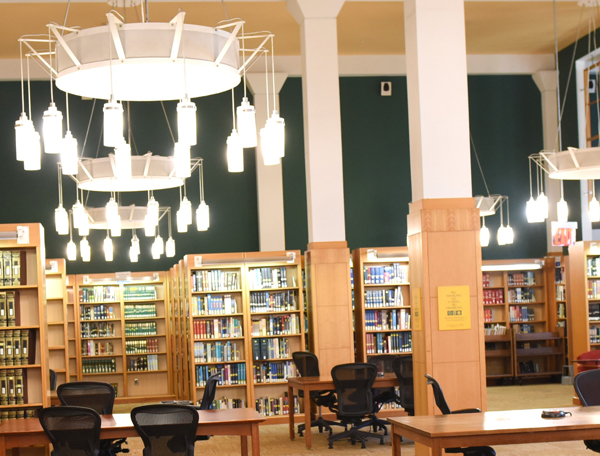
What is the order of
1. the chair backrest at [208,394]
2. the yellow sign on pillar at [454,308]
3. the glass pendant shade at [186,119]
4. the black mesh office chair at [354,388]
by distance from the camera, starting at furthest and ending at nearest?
the black mesh office chair at [354,388] < the chair backrest at [208,394] < the yellow sign on pillar at [454,308] < the glass pendant shade at [186,119]

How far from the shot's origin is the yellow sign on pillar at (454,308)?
734cm

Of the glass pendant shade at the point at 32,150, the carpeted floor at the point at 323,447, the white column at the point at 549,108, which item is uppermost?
the white column at the point at 549,108

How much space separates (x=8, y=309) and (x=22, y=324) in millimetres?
209

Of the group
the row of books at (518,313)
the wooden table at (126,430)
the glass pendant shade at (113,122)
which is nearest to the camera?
the glass pendant shade at (113,122)

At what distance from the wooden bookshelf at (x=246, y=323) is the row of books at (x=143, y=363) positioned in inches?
163

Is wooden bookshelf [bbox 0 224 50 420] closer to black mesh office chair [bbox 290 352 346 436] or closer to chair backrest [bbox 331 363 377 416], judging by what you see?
chair backrest [bbox 331 363 377 416]

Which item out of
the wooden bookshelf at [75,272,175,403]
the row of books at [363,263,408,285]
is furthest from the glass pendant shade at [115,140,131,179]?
the wooden bookshelf at [75,272,175,403]

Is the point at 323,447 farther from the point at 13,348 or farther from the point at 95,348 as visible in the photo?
the point at 95,348

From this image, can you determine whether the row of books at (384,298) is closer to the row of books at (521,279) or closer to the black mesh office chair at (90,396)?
the row of books at (521,279)

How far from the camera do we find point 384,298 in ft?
39.0

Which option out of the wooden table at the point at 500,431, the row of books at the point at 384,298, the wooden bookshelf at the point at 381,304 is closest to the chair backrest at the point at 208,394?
the wooden table at the point at 500,431

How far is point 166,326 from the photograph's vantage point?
15398mm

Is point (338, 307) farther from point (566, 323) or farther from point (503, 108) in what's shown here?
point (503, 108)

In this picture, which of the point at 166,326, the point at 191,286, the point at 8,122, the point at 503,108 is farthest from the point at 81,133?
the point at 503,108
